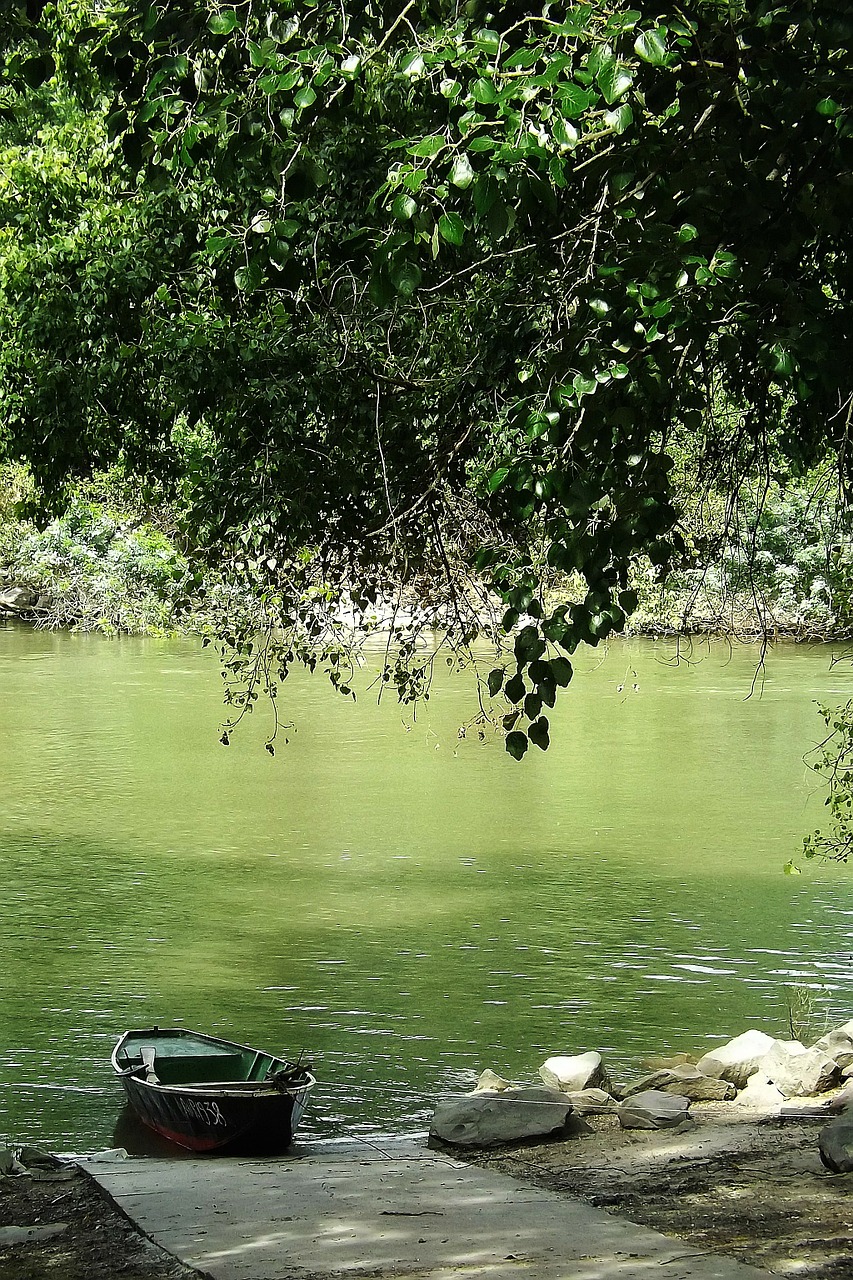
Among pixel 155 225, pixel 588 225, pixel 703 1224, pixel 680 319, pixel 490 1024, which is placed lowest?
pixel 490 1024

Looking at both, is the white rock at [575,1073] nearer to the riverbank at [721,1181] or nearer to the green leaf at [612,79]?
the riverbank at [721,1181]

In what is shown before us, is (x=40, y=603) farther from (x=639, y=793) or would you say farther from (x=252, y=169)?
(x=252, y=169)

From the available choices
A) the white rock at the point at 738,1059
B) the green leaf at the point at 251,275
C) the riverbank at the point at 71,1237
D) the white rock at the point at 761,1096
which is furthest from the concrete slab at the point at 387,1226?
the green leaf at the point at 251,275

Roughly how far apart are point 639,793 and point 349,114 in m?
11.0

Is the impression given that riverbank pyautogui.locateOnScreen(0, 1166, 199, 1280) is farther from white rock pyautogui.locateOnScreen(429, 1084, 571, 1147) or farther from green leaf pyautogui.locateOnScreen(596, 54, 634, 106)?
green leaf pyautogui.locateOnScreen(596, 54, 634, 106)

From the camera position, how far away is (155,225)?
6.74 m

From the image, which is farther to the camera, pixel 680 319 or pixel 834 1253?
pixel 834 1253

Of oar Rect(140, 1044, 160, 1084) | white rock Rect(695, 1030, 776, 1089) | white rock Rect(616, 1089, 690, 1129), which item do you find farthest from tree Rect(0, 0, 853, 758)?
oar Rect(140, 1044, 160, 1084)

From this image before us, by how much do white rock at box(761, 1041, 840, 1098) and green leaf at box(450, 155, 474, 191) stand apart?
536cm

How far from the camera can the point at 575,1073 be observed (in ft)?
22.6

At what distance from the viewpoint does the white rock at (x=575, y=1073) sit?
22.4 feet

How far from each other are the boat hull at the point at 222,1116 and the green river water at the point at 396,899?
0.34 m

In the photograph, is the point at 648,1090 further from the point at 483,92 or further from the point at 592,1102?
the point at 483,92

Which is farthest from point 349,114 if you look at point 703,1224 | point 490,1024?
point 490,1024
